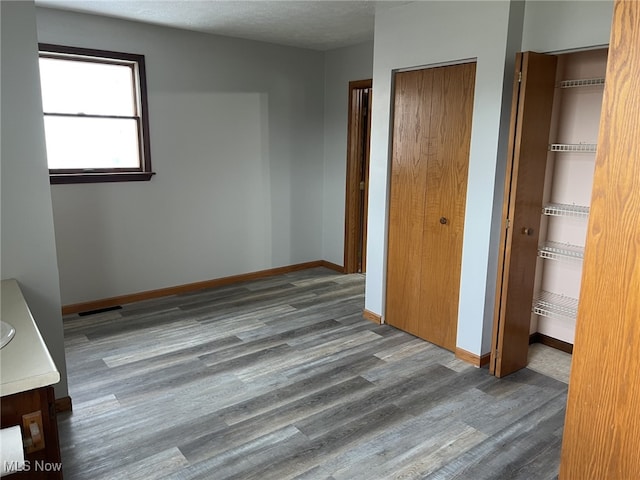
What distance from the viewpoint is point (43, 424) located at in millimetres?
1535

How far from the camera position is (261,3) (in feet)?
11.2

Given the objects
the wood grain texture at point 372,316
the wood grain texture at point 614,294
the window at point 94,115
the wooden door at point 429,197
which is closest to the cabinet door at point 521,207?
the wooden door at point 429,197

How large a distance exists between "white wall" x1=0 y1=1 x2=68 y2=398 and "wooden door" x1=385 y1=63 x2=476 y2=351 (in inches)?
93.6

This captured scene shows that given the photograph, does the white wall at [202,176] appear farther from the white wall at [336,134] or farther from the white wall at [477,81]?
the white wall at [477,81]

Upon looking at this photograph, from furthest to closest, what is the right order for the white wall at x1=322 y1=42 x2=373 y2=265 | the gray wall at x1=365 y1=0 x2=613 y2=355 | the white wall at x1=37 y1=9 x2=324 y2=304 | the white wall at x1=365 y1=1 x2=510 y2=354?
the white wall at x1=322 y1=42 x2=373 y2=265 < the white wall at x1=37 y1=9 x2=324 y2=304 < the white wall at x1=365 y1=1 x2=510 y2=354 < the gray wall at x1=365 y1=0 x2=613 y2=355

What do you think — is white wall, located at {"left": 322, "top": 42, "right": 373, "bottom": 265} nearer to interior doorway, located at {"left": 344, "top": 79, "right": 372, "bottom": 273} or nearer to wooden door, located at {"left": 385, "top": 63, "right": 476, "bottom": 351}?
interior doorway, located at {"left": 344, "top": 79, "right": 372, "bottom": 273}

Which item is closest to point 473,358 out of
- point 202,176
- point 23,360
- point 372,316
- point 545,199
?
point 372,316

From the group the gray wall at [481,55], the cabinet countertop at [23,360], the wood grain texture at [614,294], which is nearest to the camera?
the wood grain texture at [614,294]

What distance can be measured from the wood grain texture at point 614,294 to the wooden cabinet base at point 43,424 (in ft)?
5.41

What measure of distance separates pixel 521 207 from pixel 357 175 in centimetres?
251

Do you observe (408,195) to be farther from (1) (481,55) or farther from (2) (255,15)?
(2) (255,15)

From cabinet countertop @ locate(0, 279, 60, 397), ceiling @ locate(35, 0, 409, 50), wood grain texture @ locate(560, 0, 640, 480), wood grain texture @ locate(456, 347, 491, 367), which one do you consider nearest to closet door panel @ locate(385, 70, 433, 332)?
wood grain texture @ locate(456, 347, 491, 367)

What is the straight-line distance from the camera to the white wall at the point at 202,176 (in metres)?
4.08

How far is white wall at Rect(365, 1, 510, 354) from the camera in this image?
2902mm
